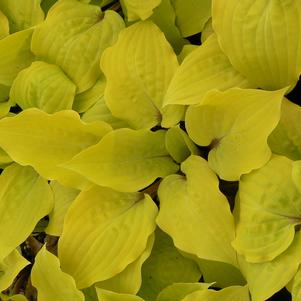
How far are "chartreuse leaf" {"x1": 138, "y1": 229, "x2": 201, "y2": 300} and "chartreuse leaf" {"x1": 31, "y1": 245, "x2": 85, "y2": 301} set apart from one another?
0.11 metres

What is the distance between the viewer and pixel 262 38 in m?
0.87

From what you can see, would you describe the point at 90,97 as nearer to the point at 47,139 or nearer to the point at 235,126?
the point at 47,139

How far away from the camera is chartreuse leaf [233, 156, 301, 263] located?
84 centimetres

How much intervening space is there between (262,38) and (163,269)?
364mm

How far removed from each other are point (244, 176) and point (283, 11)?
221 mm

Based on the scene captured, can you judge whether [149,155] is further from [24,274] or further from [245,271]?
[24,274]

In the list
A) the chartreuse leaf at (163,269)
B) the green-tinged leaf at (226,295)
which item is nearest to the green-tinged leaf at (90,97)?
the chartreuse leaf at (163,269)

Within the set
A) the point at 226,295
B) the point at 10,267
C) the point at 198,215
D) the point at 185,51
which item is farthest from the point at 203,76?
the point at 10,267

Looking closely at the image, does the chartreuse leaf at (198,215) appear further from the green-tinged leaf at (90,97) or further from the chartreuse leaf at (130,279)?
the green-tinged leaf at (90,97)

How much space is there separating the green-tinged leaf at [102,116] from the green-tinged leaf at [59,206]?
0.11m

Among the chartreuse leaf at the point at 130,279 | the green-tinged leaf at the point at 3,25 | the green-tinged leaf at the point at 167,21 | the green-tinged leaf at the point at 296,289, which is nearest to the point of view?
the green-tinged leaf at the point at 296,289

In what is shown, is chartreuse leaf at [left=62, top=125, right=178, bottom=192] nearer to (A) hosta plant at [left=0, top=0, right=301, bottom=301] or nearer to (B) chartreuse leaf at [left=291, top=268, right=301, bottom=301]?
(A) hosta plant at [left=0, top=0, right=301, bottom=301]

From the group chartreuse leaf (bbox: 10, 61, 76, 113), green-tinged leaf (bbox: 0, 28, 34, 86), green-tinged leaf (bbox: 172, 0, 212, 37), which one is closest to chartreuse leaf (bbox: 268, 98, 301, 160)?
green-tinged leaf (bbox: 172, 0, 212, 37)

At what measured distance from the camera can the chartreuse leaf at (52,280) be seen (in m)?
0.93
